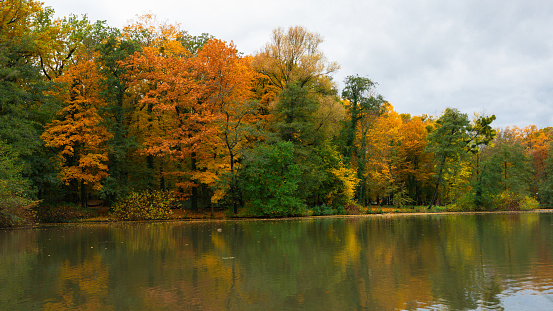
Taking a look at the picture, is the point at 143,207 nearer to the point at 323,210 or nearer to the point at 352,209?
the point at 323,210

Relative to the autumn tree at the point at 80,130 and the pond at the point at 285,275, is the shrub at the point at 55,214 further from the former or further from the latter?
the pond at the point at 285,275

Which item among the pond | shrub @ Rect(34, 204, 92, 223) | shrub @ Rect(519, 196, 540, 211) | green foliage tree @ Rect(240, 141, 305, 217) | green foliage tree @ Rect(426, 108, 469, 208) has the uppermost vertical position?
green foliage tree @ Rect(426, 108, 469, 208)

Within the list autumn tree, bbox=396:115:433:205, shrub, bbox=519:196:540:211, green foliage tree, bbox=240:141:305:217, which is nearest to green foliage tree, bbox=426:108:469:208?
autumn tree, bbox=396:115:433:205

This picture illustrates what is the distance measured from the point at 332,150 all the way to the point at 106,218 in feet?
69.0

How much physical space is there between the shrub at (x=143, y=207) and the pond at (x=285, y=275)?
54.0ft

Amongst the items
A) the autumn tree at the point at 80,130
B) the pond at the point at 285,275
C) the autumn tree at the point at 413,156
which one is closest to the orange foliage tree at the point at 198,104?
the autumn tree at the point at 80,130

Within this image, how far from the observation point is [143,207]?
3388 centimetres

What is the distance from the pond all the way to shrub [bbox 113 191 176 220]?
54.0 feet

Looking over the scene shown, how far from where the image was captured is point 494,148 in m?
48.2

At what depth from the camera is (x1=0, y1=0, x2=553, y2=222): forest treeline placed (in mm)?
32312

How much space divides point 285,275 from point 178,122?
28.1 metres

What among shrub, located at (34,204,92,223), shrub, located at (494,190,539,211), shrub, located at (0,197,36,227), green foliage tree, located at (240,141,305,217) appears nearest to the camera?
shrub, located at (0,197,36,227)

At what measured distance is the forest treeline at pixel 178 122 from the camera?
32.3 metres

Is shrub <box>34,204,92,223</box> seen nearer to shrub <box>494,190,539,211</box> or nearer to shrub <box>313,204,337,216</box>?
shrub <box>313,204,337,216</box>
